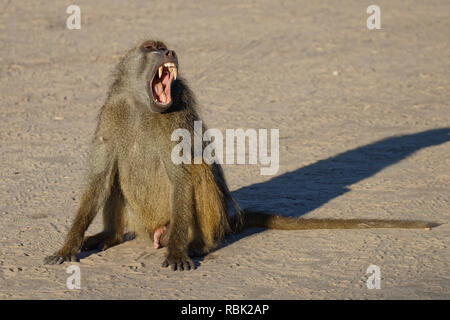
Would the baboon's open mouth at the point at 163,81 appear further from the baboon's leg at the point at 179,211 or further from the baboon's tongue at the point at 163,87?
the baboon's leg at the point at 179,211

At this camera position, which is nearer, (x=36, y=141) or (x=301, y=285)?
(x=301, y=285)

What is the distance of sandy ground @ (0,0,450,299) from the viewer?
4.36 metres

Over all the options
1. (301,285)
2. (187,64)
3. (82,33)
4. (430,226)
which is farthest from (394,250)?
(82,33)

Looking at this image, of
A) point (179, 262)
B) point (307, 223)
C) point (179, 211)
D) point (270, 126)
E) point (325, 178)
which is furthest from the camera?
point (270, 126)

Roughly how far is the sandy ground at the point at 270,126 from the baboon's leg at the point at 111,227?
0.12m

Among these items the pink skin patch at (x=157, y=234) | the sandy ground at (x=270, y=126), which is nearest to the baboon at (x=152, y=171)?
the pink skin patch at (x=157, y=234)

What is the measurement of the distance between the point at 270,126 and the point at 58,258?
10.6 ft

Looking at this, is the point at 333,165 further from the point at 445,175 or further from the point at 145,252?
the point at 145,252

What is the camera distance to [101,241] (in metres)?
4.82

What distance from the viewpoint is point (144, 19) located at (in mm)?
10805

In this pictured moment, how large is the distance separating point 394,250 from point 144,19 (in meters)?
6.93

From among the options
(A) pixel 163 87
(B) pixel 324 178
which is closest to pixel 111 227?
(A) pixel 163 87

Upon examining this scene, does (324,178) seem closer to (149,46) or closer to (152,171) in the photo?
(152,171)

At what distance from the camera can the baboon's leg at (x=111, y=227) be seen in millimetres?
4770
